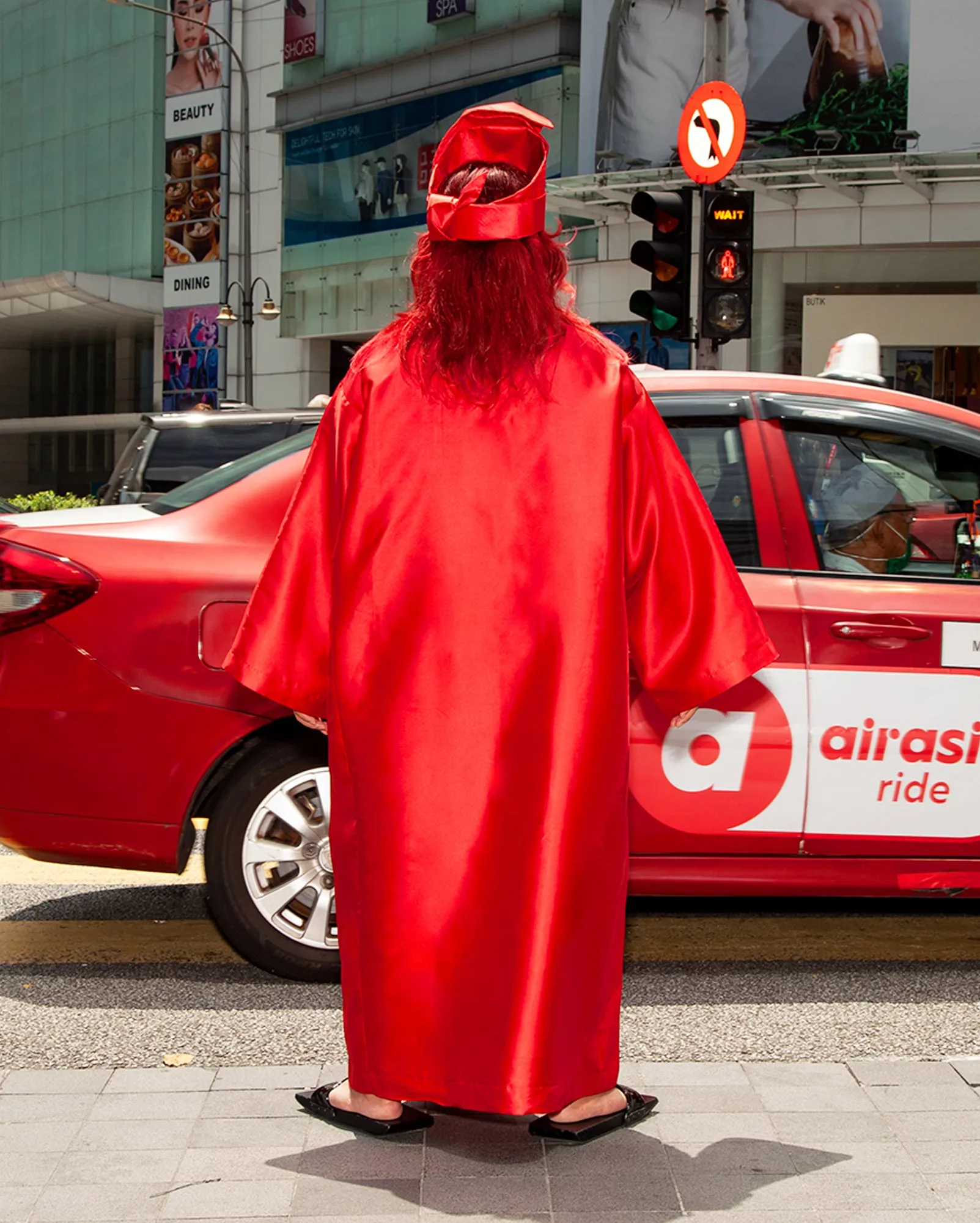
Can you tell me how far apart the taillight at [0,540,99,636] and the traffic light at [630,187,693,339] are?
628 cm

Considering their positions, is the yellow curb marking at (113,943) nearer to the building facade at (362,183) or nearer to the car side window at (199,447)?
the car side window at (199,447)

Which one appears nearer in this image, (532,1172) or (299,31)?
(532,1172)

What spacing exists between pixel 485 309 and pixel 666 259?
7.33m

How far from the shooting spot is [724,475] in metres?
4.41

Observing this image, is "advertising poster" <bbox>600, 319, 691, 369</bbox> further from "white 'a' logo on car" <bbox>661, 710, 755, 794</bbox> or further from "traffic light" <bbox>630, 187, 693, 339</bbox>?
"white 'a' logo on car" <bbox>661, 710, 755, 794</bbox>

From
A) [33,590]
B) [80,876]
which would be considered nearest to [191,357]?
[80,876]

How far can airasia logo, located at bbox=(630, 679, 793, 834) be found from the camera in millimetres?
4211

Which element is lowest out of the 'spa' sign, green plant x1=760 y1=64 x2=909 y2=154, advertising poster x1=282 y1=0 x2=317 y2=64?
green plant x1=760 y1=64 x2=909 y2=154

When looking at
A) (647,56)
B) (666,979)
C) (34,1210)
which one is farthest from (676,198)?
(647,56)

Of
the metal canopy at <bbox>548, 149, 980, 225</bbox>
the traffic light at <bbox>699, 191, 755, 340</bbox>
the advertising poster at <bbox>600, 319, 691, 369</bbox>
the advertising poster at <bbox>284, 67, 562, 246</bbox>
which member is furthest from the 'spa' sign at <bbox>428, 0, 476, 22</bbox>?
the traffic light at <bbox>699, 191, 755, 340</bbox>

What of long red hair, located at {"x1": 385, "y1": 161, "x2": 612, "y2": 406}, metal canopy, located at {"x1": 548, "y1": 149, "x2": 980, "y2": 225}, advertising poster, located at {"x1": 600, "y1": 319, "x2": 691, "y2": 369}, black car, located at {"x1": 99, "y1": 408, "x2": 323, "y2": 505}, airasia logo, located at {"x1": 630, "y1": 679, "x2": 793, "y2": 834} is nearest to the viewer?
long red hair, located at {"x1": 385, "y1": 161, "x2": 612, "y2": 406}

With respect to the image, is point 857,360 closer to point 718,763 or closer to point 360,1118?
point 718,763

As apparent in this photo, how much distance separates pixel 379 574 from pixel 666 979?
73.7 inches

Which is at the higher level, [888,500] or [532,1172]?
[888,500]
